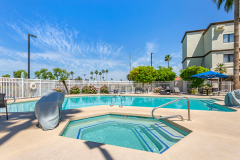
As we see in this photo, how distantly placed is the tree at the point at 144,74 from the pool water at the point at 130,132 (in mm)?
11868

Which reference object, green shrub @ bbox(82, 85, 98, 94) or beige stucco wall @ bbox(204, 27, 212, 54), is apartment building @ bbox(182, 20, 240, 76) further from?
green shrub @ bbox(82, 85, 98, 94)

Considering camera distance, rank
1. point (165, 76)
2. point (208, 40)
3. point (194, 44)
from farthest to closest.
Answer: point (194, 44)
point (208, 40)
point (165, 76)

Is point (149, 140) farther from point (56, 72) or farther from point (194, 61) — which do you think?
point (56, 72)

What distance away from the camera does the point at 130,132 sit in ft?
12.3

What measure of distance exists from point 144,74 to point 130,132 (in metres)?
13.3

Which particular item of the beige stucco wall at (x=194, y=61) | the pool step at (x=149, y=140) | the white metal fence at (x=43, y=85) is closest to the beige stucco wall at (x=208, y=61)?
the beige stucco wall at (x=194, y=61)

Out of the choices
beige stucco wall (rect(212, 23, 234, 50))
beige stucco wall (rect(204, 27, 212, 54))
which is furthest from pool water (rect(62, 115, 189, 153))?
beige stucco wall (rect(204, 27, 212, 54))

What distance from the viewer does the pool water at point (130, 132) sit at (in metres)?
3.01

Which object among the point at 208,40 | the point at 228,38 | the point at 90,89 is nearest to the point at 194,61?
the point at 208,40

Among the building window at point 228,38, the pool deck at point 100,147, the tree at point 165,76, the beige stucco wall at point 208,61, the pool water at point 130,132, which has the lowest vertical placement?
the pool water at point 130,132

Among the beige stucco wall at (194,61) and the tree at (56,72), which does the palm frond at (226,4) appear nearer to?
the beige stucco wall at (194,61)

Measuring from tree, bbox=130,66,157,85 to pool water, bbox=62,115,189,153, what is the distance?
38.9 ft

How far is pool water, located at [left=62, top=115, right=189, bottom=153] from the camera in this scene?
301 cm

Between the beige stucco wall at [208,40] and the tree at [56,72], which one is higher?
the beige stucco wall at [208,40]
